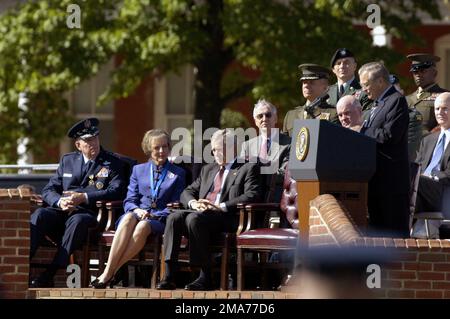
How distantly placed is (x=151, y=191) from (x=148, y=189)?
1.3 inches

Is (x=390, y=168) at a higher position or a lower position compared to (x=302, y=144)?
lower

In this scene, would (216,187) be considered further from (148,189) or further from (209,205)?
(148,189)

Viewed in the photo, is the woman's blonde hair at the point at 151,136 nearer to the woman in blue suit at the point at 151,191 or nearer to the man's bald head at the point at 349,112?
the woman in blue suit at the point at 151,191

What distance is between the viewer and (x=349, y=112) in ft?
37.6

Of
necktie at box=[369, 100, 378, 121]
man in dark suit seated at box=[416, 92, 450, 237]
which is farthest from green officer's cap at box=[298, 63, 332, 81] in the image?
necktie at box=[369, 100, 378, 121]

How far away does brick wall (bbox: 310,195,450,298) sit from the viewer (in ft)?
34.5

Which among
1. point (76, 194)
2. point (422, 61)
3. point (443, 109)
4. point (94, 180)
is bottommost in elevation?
point (76, 194)

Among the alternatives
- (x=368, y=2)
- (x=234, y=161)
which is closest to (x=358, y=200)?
(x=234, y=161)

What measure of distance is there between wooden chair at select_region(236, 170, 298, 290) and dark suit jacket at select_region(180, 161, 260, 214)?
0.43ft

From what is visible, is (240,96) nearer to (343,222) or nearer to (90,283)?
(90,283)

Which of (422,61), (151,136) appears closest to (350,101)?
(151,136)

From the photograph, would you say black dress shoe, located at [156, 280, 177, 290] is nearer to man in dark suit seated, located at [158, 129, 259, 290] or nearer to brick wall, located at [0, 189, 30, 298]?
man in dark suit seated, located at [158, 129, 259, 290]

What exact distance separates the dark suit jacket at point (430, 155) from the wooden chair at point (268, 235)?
4.26ft

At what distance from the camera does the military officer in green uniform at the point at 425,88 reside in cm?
1348
